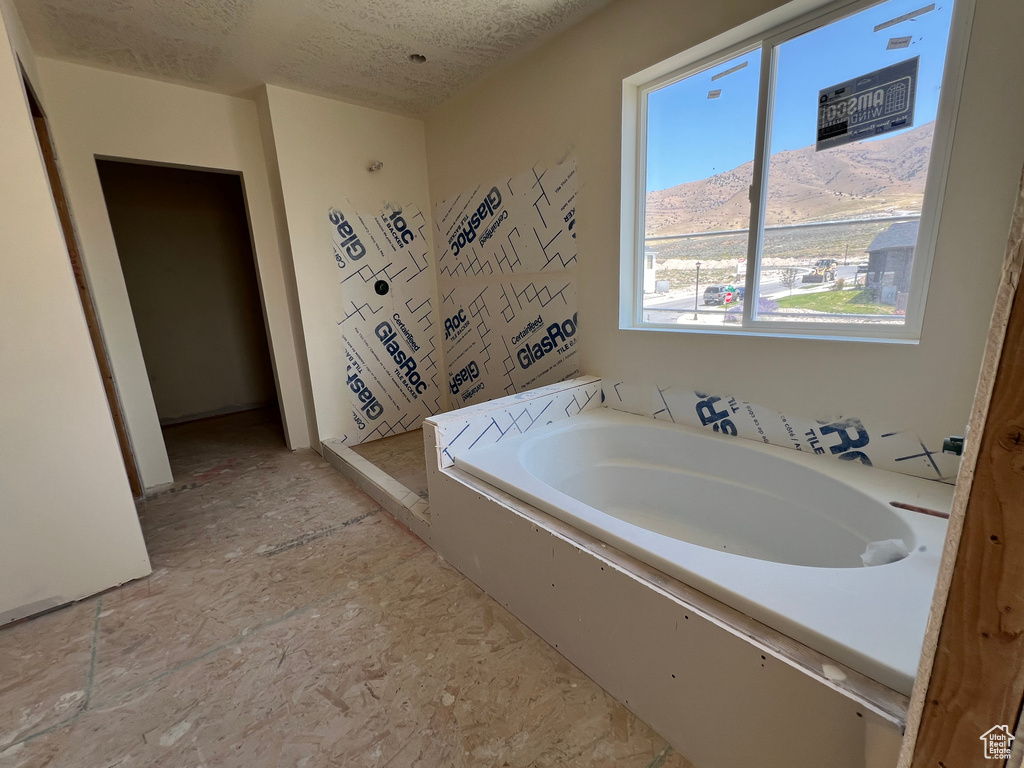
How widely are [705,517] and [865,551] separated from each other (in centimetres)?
→ 62

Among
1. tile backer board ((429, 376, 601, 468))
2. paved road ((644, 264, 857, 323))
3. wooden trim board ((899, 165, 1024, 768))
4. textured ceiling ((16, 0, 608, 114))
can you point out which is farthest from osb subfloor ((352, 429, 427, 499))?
textured ceiling ((16, 0, 608, 114))

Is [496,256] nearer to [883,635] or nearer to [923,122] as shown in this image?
[923,122]

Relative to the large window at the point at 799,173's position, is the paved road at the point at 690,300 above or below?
below

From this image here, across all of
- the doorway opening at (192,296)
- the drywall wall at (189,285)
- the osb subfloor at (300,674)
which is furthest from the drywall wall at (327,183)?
the drywall wall at (189,285)

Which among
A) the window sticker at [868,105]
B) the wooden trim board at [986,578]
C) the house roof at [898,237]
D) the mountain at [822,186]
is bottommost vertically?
the wooden trim board at [986,578]

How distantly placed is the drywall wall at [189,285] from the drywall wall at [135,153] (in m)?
1.18

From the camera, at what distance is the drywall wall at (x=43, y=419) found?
4.89 feet

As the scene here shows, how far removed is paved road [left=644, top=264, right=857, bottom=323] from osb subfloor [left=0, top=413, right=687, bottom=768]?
1.58m

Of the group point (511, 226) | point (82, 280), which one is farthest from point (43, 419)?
point (511, 226)

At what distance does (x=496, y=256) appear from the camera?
2.89m

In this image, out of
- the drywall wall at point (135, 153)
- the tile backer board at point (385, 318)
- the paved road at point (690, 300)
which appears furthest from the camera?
the tile backer board at point (385, 318)

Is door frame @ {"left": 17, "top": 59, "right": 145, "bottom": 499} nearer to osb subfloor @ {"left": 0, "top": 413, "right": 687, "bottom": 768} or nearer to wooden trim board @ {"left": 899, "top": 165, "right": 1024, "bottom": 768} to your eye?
osb subfloor @ {"left": 0, "top": 413, "right": 687, "bottom": 768}

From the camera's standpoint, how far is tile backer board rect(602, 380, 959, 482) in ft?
4.89

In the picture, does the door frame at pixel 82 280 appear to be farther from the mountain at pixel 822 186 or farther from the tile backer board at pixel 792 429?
the mountain at pixel 822 186
